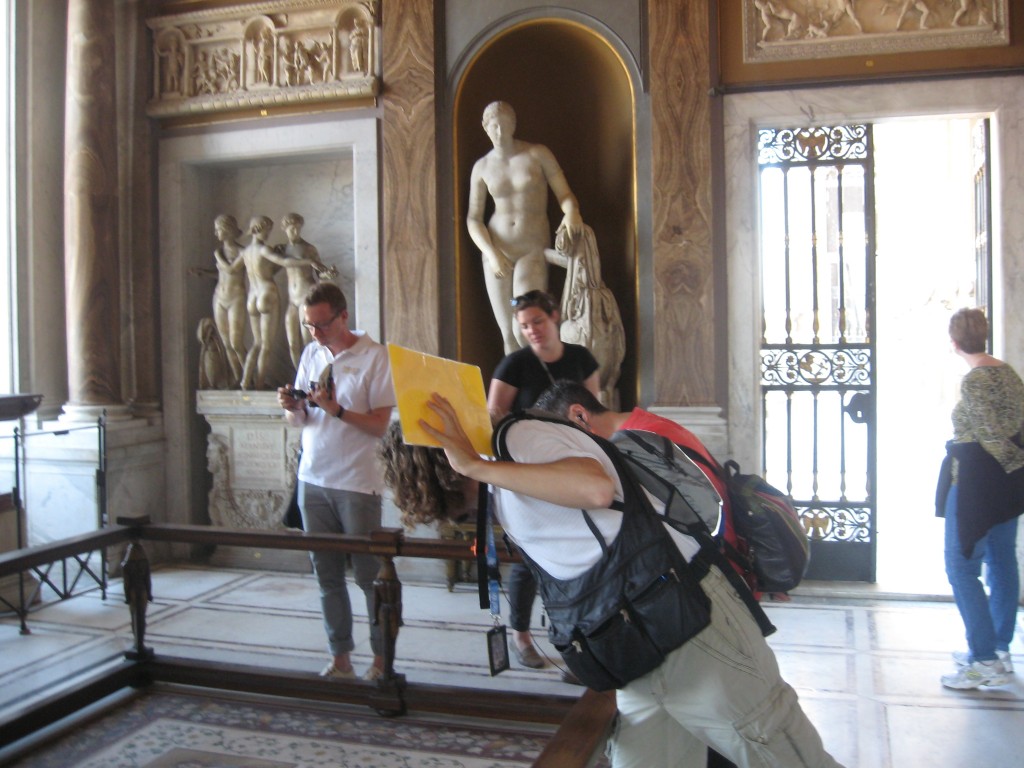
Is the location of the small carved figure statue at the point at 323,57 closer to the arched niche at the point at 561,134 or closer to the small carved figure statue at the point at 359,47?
the small carved figure statue at the point at 359,47

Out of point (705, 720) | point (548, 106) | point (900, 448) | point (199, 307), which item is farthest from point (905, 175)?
point (705, 720)

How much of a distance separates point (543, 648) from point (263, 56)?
4.67 meters

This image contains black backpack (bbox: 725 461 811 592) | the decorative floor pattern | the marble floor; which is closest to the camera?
black backpack (bbox: 725 461 811 592)

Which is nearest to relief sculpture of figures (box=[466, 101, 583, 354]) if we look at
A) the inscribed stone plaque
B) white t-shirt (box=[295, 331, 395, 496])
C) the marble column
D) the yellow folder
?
the inscribed stone plaque

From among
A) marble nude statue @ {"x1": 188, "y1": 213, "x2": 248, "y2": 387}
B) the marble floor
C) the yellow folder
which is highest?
marble nude statue @ {"x1": 188, "y1": 213, "x2": 248, "y2": 387}

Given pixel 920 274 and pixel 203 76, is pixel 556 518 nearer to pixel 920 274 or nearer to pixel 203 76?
pixel 203 76

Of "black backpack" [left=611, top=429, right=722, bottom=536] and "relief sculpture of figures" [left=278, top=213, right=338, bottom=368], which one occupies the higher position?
"relief sculpture of figures" [left=278, top=213, right=338, bottom=368]

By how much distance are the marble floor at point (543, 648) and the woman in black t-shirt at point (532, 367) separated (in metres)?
0.52

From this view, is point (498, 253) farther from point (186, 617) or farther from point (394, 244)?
point (186, 617)

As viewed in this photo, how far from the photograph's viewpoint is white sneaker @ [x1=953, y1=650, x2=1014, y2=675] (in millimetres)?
4031

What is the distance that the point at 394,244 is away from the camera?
20.6 ft

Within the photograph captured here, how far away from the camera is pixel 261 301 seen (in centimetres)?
670

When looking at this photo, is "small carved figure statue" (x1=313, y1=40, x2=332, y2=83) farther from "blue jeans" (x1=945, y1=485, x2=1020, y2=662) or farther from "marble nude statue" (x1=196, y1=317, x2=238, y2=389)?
"blue jeans" (x1=945, y1=485, x2=1020, y2=662)

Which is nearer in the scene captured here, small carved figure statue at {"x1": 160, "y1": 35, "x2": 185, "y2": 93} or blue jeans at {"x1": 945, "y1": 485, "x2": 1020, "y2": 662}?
blue jeans at {"x1": 945, "y1": 485, "x2": 1020, "y2": 662}
